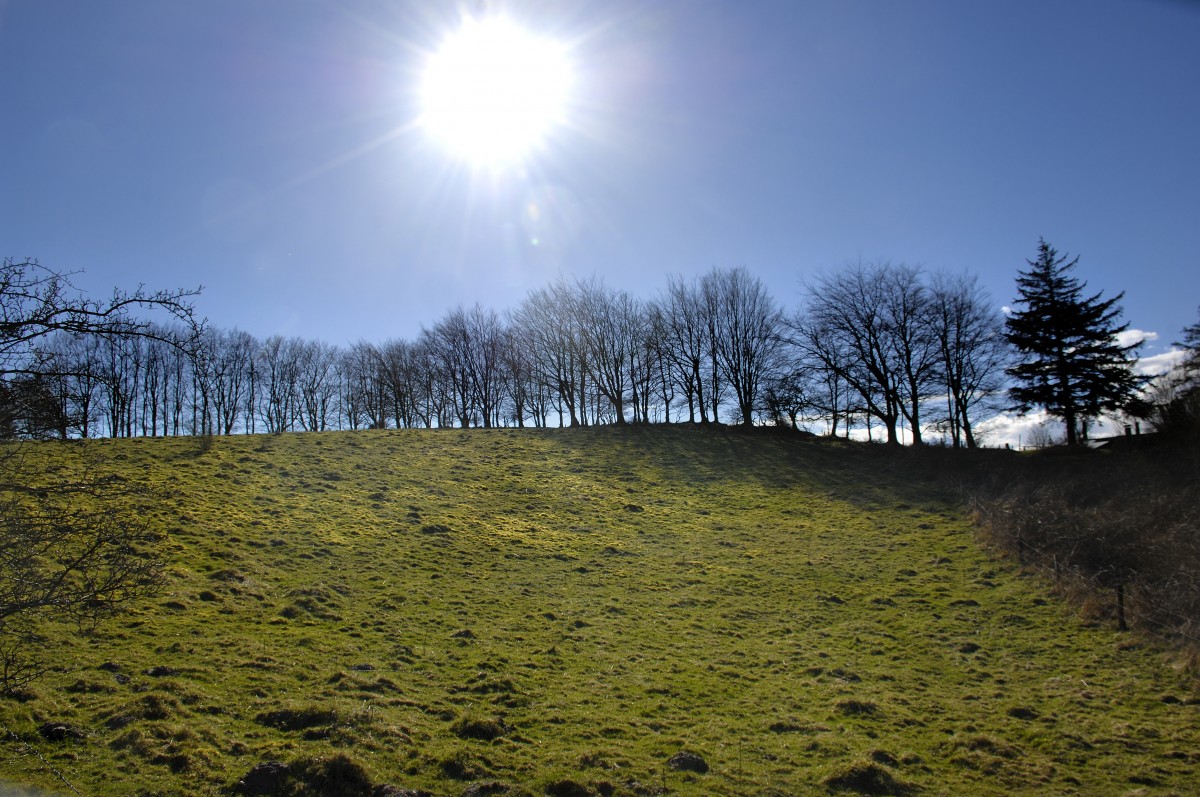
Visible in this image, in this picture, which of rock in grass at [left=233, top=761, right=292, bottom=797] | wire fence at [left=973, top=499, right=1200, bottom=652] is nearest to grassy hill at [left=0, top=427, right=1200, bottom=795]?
rock in grass at [left=233, top=761, right=292, bottom=797]

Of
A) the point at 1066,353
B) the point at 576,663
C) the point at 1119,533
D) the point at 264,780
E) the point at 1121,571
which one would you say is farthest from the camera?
the point at 1066,353

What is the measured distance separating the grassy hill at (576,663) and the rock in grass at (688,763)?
0.03 meters

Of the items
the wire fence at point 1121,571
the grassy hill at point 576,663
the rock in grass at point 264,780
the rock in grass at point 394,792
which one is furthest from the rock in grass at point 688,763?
the wire fence at point 1121,571

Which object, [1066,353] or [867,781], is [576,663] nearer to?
[867,781]

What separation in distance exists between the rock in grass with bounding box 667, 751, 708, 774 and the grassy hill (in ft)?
0.09

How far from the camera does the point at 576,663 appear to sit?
13.0 m

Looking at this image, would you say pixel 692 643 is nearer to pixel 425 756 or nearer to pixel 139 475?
pixel 425 756

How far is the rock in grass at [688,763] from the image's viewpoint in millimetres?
8930

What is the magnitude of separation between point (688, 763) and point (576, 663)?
14.3 ft

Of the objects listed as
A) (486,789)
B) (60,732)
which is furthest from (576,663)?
(60,732)

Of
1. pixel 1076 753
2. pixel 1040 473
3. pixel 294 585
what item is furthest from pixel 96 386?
pixel 1040 473

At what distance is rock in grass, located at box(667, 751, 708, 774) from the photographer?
29.3 ft

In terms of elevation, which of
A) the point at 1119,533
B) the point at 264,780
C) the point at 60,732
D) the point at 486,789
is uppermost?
the point at 1119,533

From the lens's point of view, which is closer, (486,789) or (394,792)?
(394,792)
